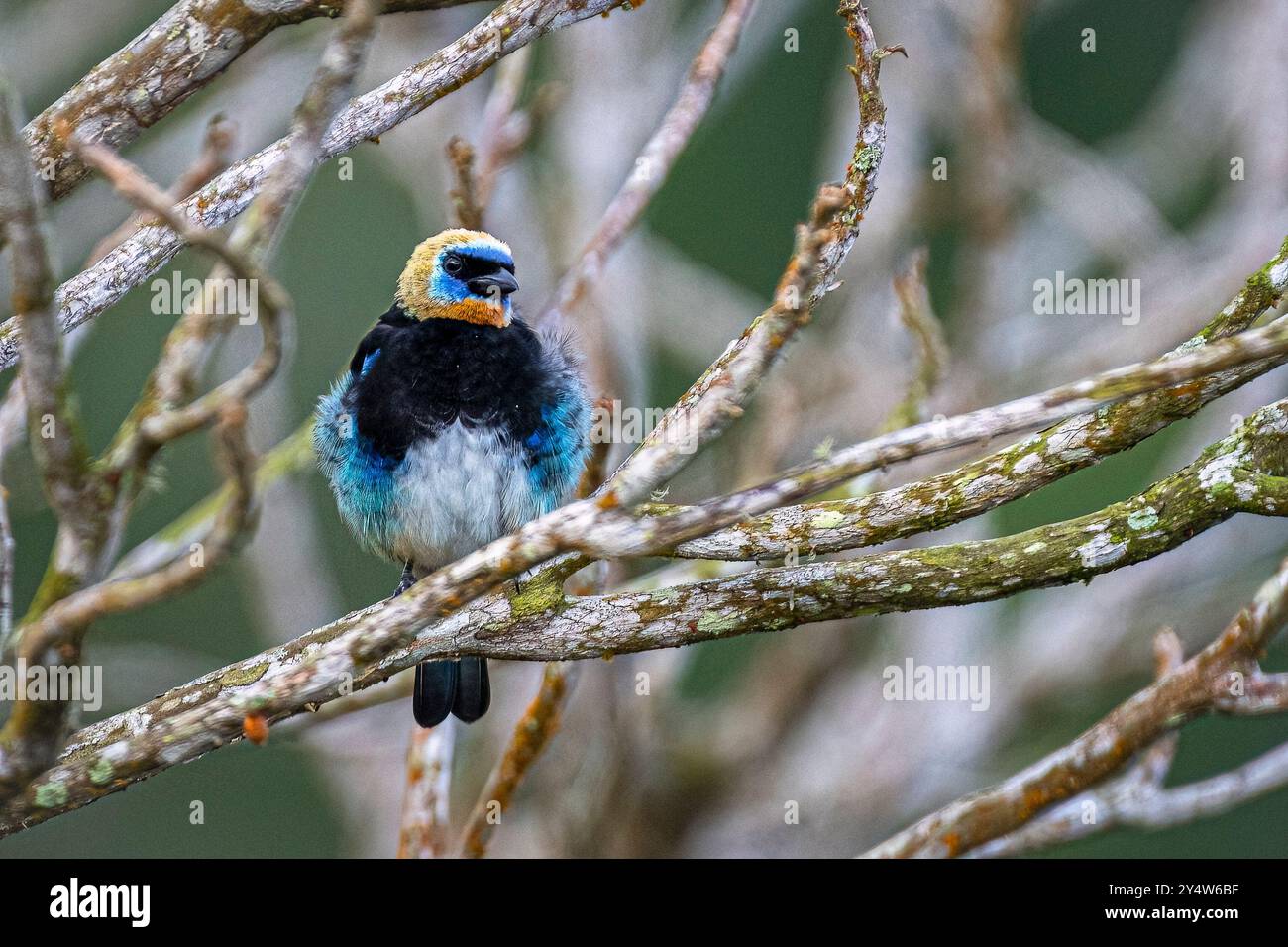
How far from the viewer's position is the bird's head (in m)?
4.41

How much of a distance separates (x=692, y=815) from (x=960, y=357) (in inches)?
106

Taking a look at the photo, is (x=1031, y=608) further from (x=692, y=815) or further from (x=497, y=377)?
(x=497, y=377)

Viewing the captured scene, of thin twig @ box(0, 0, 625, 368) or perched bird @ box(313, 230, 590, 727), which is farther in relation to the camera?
perched bird @ box(313, 230, 590, 727)

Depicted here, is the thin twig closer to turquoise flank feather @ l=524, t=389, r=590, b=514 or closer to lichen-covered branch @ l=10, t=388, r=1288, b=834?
lichen-covered branch @ l=10, t=388, r=1288, b=834

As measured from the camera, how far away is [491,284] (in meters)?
4.43

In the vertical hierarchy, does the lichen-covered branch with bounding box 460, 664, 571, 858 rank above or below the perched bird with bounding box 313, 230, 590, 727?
below

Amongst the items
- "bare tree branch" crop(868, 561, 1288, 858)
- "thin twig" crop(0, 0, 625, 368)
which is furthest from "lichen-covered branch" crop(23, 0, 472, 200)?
"bare tree branch" crop(868, 561, 1288, 858)

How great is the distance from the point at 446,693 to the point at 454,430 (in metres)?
0.84

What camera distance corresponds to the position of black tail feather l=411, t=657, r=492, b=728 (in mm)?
4273

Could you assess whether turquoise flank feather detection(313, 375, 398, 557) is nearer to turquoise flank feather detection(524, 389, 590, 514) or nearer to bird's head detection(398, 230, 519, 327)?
bird's head detection(398, 230, 519, 327)

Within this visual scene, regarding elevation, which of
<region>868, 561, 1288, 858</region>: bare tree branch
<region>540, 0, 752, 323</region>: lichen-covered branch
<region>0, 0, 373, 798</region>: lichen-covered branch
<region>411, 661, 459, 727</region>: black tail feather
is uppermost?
<region>540, 0, 752, 323</region>: lichen-covered branch

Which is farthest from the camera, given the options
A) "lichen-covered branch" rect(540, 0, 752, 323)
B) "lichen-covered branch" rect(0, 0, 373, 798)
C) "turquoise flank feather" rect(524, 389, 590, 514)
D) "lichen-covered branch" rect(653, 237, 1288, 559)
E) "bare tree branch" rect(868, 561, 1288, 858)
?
"lichen-covered branch" rect(540, 0, 752, 323)

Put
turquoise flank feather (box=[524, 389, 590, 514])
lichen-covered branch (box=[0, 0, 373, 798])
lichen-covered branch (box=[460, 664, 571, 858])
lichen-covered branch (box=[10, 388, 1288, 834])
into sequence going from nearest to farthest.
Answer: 1. lichen-covered branch (box=[0, 0, 373, 798])
2. lichen-covered branch (box=[10, 388, 1288, 834])
3. lichen-covered branch (box=[460, 664, 571, 858])
4. turquoise flank feather (box=[524, 389, 590, 514])
